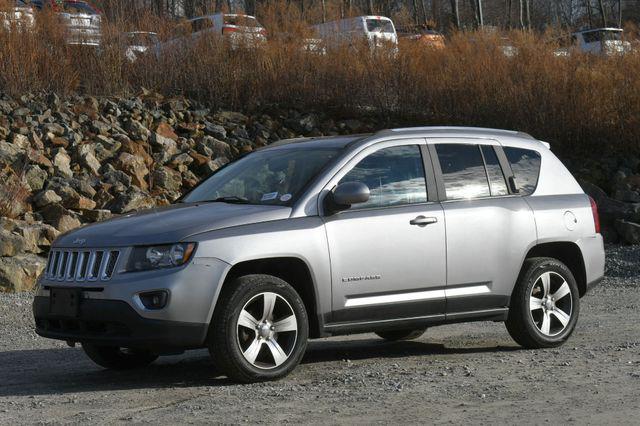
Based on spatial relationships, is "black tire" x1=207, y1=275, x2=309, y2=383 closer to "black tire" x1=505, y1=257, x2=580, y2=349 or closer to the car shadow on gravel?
the car shadow on gravel

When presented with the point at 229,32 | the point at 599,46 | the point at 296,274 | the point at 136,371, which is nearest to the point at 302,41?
the point at 229,32

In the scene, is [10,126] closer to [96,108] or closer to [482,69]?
[96,108]

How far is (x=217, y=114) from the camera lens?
22.2 metres

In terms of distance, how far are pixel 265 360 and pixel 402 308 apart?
3.65ft

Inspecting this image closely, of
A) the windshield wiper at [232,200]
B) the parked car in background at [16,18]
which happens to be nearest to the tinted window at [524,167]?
the windshield wiper at [232,200]

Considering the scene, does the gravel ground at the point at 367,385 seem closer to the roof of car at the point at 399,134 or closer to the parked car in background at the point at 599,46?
the roof of car at the point at 399,134

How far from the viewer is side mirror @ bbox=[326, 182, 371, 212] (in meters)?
7.89

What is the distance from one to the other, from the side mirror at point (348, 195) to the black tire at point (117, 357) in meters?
1.91

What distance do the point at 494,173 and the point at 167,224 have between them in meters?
2.77

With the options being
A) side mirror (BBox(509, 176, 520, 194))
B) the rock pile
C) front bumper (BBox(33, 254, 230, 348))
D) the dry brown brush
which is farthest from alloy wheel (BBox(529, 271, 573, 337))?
the dry brown brush

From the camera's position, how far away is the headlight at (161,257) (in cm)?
744

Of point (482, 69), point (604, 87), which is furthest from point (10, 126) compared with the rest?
point (604, 87)

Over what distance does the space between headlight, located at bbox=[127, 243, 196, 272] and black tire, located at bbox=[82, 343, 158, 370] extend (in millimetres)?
1335

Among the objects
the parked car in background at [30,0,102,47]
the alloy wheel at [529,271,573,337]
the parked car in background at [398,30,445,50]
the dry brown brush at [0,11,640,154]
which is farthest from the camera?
the parked car in background at [398,30,445,50]
